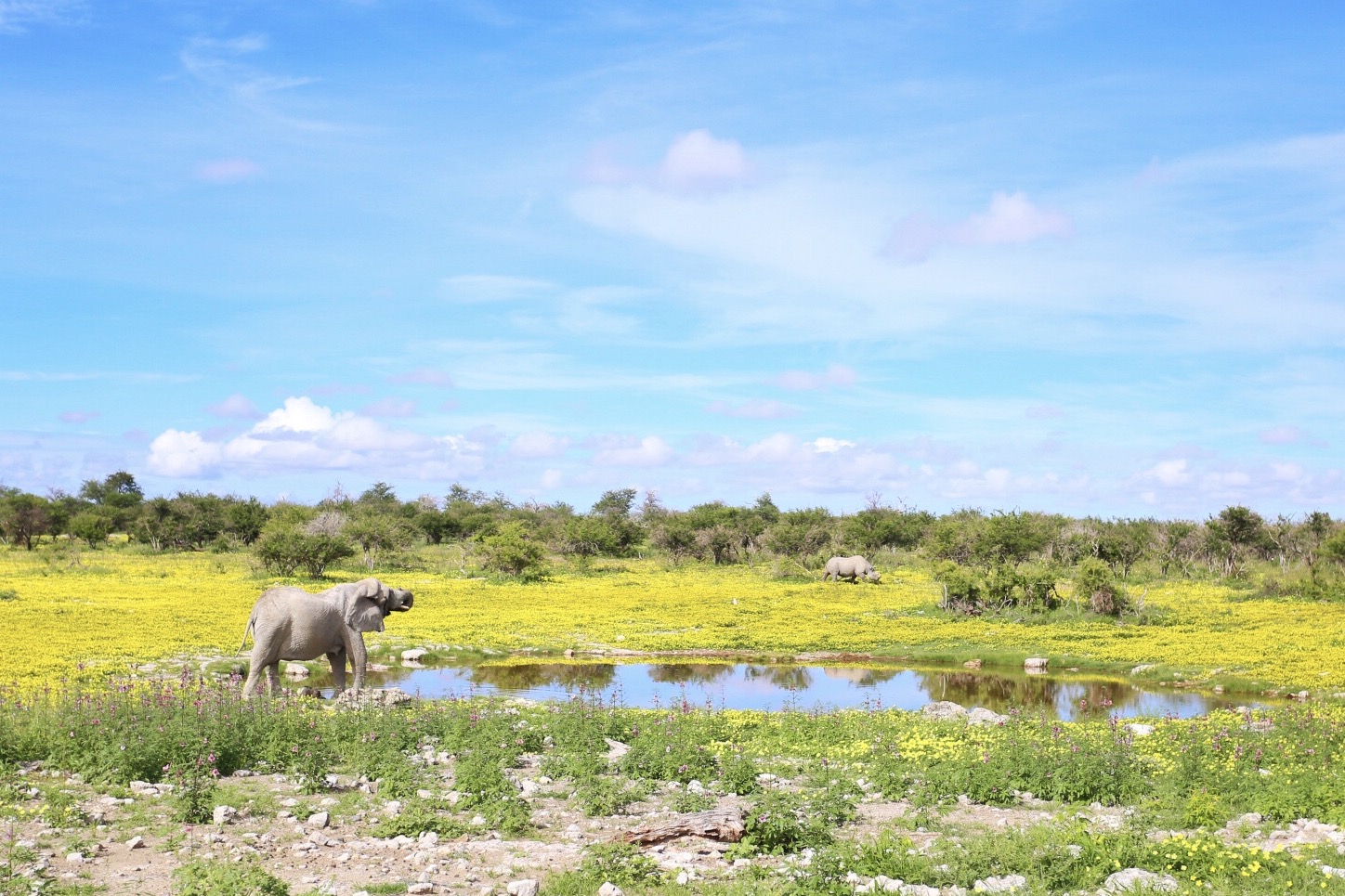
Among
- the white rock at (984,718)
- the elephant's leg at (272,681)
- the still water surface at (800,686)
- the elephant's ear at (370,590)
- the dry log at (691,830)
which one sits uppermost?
the elephant's ear at (370,590)

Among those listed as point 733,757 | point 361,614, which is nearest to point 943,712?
point 733,757

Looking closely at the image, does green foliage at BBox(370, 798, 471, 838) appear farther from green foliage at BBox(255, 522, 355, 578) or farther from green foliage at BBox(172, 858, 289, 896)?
green foliage at BBox(255, 522, 355, 578)

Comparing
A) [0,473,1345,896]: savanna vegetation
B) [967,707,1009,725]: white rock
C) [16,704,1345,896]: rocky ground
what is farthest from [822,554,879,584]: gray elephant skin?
[16,704,1345,896]: rocky ground

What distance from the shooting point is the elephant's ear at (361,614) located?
21000 mm

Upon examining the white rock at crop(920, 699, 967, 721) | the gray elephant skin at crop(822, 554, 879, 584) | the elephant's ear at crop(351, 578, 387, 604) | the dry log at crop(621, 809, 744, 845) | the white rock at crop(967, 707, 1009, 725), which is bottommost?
the white rock at crop(920, 699, 967, 721)

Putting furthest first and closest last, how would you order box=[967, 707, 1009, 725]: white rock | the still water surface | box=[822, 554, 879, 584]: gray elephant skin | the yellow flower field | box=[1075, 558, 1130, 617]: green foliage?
box=[822, 554, 879, 584]: gray elephant skin
box=[1075, 558, 1130, 617]: green foliage
the yellow flower field
the still water surface
box=[967, 707, 1009, 725]: white rock

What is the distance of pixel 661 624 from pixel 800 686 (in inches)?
384

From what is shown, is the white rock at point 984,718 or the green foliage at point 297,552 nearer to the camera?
the white rock at point 984,718

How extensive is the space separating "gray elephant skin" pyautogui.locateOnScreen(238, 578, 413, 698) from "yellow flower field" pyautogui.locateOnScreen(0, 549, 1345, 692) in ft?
12.3

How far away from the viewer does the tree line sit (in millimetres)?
44534

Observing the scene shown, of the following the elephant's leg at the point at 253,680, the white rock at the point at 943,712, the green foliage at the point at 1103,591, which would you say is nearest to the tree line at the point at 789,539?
the green foliage at the point at 1103,591

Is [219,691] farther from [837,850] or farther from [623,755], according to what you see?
[837,850]

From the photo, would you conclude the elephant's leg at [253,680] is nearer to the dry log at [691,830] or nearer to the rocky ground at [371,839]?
the rocky ground at [371,839]

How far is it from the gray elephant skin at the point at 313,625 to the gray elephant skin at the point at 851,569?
34983 mm
